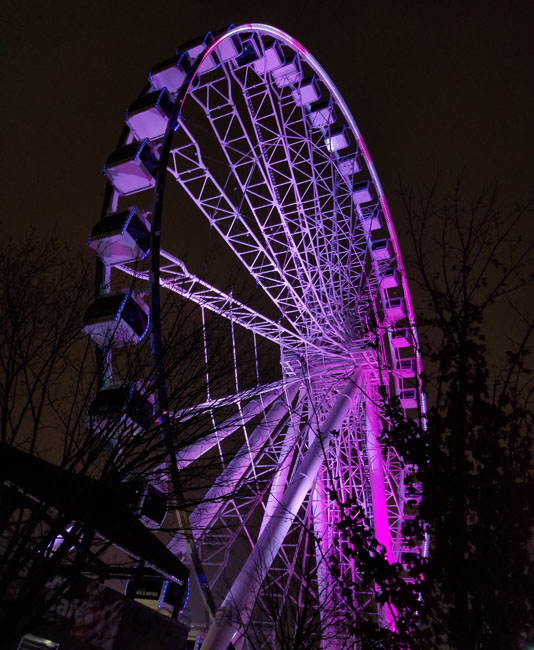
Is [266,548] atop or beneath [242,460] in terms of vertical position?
beneath

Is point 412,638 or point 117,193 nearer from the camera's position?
point 412,638

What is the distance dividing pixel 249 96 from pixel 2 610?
42.0 feet

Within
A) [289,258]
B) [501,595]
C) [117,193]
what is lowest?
[501,595]

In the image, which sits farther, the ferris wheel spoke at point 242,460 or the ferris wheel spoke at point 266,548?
the ferris wheel spoke at point 242,460

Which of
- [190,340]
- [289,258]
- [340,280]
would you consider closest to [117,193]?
[190,340]

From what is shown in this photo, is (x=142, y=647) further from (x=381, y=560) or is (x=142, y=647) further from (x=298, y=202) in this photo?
(x=298, y=202)

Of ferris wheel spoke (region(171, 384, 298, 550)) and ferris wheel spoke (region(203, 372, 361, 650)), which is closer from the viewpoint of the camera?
ferris wheel spoke (region(203, 372, 361, 650))

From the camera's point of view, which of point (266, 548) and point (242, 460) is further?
point (242, 460)

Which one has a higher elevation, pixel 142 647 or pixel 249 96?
pixel 249 96

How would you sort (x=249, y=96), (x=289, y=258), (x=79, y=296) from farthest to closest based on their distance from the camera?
(x=289, y=258) < (x=249, y=96) < (x=79, y=296)

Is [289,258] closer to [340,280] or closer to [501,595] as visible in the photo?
[340,280]

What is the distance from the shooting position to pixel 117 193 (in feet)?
36.6

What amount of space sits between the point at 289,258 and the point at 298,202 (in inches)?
63.9

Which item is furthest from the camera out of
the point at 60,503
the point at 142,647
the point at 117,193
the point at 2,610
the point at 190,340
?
the point at 117,193
